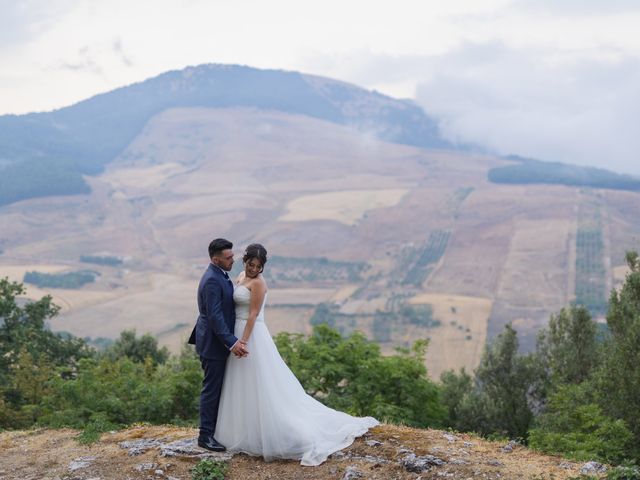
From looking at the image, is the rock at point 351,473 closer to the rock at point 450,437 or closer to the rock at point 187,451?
the rock at point 187,451

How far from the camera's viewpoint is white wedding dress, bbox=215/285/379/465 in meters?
8.43

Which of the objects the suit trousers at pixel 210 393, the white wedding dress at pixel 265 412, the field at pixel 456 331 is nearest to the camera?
the white wedding dress at pixel 265 412

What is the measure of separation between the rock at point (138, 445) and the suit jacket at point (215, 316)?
179 cm

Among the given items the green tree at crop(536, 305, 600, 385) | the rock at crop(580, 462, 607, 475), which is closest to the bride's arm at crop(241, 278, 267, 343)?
the rock at crop(580, 462, 607, 475)

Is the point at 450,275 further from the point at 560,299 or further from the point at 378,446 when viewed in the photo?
the point at 378,446

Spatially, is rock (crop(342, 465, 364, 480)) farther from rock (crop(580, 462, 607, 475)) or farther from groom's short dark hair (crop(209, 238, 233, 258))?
groom's short dark hair (crop(209, 238, 233, 258))

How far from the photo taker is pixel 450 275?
557 feet

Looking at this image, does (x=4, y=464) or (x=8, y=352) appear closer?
(x=4, y=464)

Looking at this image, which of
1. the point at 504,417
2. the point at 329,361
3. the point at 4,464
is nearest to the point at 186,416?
the point at 329,361

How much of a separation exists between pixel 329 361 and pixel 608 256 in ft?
524

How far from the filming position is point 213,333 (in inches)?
329

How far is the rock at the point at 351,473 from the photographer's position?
25.8 feet

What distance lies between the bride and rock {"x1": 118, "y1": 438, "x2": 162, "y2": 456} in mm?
1129

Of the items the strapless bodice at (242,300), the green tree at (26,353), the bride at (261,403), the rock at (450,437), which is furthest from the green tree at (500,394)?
the strapless bodice at (242,300)
